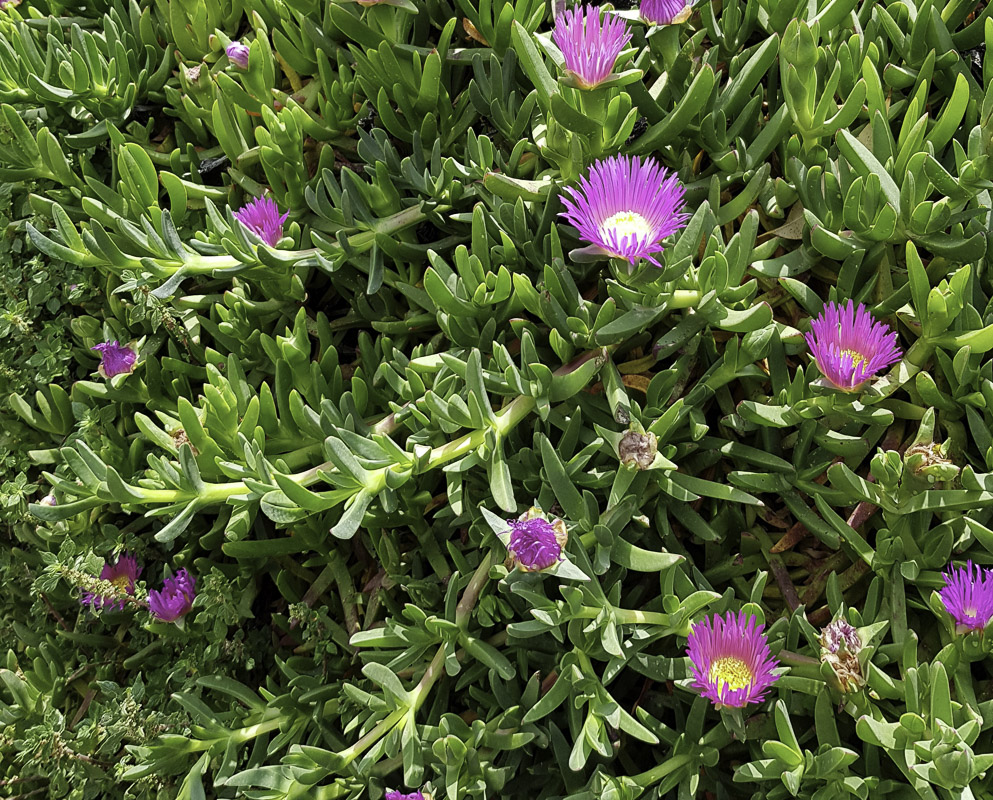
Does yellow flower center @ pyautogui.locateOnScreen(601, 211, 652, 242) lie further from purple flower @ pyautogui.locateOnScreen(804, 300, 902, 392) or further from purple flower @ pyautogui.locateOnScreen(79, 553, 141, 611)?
purple flower @ pyautogui.locateOnScreen(79, 553, 141, 611)

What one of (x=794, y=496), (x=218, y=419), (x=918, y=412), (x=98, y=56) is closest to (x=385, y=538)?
(x=218, y=419)

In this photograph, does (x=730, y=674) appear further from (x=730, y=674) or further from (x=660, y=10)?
(x=660, y=10)

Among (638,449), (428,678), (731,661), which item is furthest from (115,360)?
(731,661)

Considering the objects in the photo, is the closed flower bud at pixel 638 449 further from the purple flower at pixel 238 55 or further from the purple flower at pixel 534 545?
the purple flower at pixel 238 55

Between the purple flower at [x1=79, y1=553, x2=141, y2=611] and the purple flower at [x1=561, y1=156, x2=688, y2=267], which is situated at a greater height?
the purple flower at [x1=561, y1=156, x2=688, y2=267]

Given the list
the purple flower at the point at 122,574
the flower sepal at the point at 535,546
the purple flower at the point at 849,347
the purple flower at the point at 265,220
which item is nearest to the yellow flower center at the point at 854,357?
the purple flower at the point at 849,347

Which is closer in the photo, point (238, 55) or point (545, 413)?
point (545, 413)

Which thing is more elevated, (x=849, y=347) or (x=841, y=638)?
(x=849, y=347)

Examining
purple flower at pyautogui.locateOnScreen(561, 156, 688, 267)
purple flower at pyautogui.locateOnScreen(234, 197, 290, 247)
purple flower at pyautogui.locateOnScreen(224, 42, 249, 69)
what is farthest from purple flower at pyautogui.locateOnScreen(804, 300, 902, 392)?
purple flower at pyautogui.locateOnScreen(224, 42, 249, 69)
